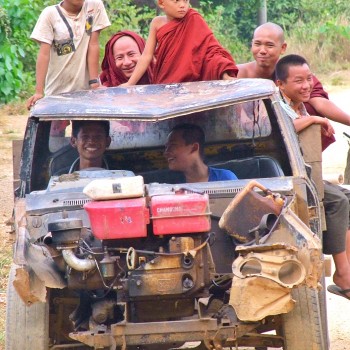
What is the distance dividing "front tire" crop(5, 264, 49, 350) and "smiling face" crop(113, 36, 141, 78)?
291 cm

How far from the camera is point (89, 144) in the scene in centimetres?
542

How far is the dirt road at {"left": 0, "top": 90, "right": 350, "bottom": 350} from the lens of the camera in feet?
19.9

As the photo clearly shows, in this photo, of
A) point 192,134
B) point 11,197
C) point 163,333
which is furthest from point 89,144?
point 11,197

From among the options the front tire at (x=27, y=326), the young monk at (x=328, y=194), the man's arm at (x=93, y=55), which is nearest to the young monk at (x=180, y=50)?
the young monk at (x=328, y=194)

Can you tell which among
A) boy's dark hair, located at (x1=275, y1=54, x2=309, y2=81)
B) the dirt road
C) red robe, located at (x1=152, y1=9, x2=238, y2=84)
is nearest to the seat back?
boy's dark hair, located at (x1=275, y1=54, x2=309, y2=81)

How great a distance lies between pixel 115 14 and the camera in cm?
1811

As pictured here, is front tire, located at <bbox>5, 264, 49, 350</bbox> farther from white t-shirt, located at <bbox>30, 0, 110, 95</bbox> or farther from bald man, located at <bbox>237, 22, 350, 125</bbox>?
white t-shirt, located at <bbox>30, 0, 110, 95</bbox>

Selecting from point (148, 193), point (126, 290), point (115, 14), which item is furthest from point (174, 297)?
point (115, 14)

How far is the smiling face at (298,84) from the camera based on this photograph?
605 centimetres

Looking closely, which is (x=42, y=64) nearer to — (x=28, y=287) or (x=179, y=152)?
(x=179, y=152)

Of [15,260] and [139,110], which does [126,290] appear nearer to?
[15,260]

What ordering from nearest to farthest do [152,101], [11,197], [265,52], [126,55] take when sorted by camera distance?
[152,101] < [265,52] < [126,55] < [11,197]

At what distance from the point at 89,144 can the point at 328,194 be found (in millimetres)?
1468

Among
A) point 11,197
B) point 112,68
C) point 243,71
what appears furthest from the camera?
point 11,197
